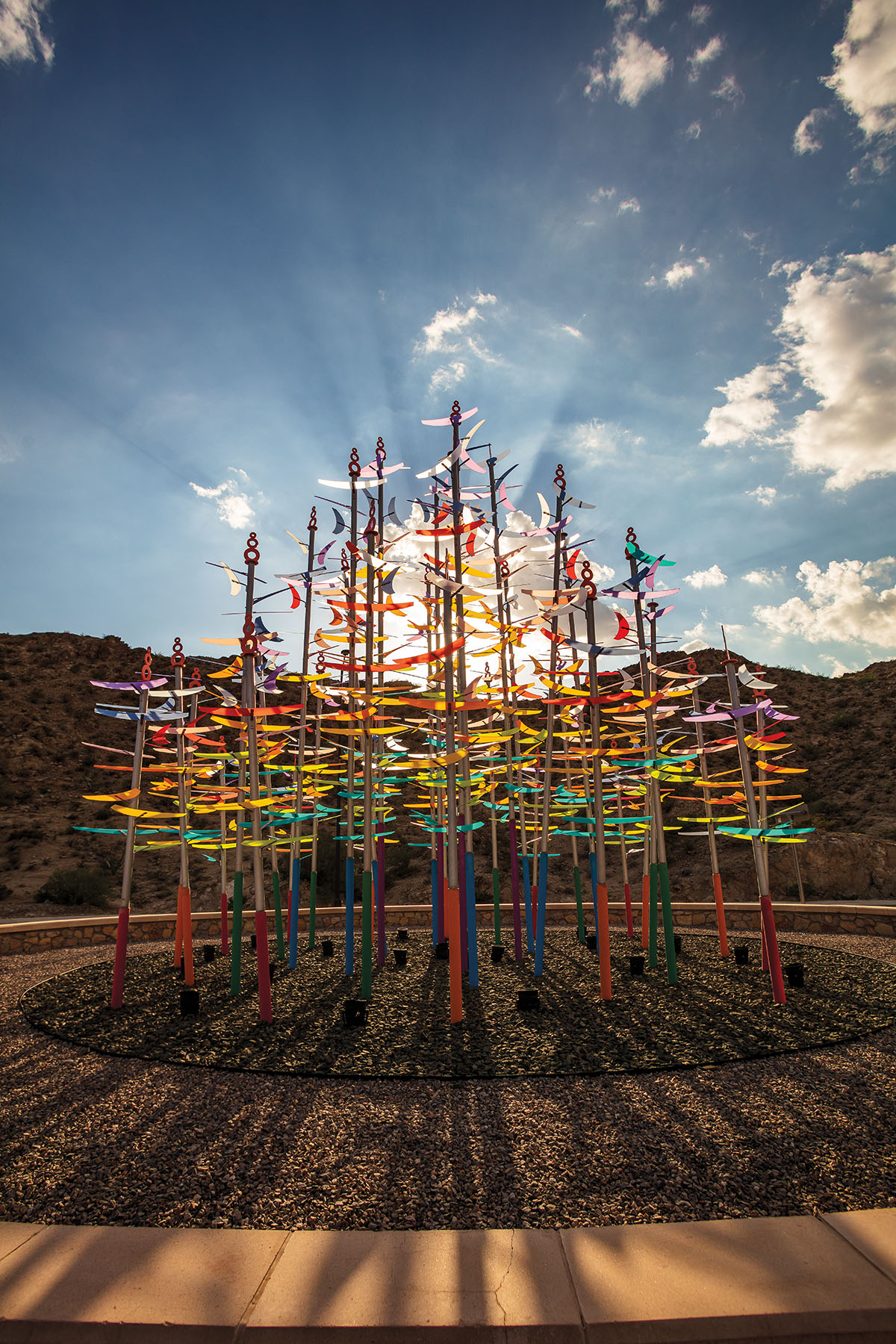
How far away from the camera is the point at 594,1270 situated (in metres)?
2.45

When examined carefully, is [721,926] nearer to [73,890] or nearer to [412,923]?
[412,923]

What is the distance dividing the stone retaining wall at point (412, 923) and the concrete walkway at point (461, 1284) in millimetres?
8482

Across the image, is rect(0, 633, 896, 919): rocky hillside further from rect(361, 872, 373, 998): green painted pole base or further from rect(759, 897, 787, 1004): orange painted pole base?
rect(361, 872, 373, 998): green painted pole base

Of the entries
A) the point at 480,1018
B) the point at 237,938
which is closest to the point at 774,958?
the point at 480,1018

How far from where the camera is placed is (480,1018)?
20.0ft

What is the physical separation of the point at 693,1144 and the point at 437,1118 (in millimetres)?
1470

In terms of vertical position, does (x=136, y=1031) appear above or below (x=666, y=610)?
below

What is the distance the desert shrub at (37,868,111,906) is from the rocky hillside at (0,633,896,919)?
0.50 metres

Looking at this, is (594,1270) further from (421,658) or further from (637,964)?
(637,964)

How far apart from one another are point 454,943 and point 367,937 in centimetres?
139

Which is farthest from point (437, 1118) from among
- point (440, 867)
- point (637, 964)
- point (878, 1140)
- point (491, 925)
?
point (491, 925)

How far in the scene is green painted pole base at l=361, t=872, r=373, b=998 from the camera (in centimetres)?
631

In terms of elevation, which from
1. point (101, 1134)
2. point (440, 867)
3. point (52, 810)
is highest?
point (52, 810)

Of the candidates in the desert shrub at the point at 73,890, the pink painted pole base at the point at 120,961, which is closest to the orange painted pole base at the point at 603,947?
the pink painted pole base at the point at 120,961
